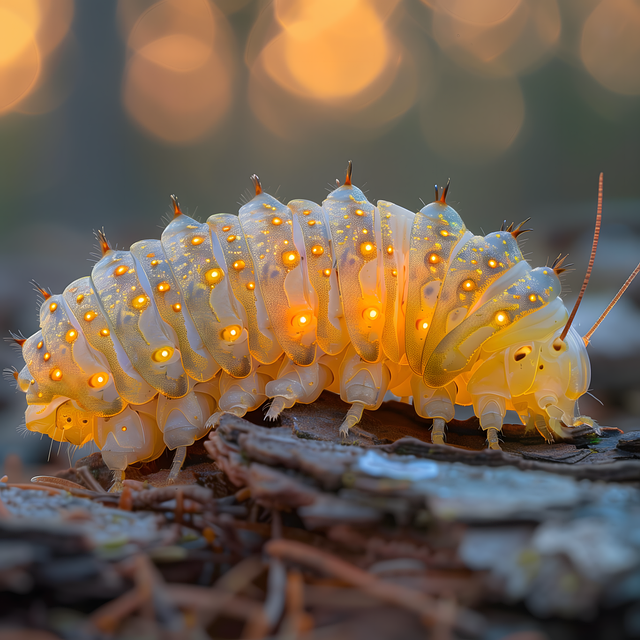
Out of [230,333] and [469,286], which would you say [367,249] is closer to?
[469,286]

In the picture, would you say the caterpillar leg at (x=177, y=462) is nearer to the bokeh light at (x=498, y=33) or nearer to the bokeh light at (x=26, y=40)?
the bokeh light at (x=26, y=40)

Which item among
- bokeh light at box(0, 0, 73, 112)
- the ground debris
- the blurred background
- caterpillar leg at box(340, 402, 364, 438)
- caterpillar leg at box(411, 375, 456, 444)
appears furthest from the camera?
the blurred background

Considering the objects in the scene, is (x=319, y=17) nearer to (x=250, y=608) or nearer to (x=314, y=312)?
(x=314, y=312)

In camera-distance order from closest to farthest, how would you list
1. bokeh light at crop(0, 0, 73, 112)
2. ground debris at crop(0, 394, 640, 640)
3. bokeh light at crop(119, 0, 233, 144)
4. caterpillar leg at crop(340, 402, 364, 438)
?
ground debris at crop(0, 394, 640, 640), caterpillar leg at crop(340, 402, 364, 438), bokeh light at crop(0, 0, 73, 112), bokeh light at crop(119, 0, 233, 144)

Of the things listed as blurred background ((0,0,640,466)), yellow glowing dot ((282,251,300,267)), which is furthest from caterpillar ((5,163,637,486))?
blurred background ((0,0,640,466))

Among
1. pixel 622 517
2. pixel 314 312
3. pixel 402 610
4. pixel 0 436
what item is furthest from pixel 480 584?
pixel 0 436

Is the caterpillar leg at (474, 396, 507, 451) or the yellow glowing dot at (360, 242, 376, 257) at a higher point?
the yellow glowing dot at (360, 242, 376, 257)

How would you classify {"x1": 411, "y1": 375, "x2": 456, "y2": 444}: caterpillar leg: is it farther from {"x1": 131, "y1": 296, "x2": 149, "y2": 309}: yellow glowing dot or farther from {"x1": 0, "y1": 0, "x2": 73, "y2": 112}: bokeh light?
{"x1": 0, "y1": 0, "x2": 73, "y2": 112}: bokeh light

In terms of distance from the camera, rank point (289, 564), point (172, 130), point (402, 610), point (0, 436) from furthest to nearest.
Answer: point (172, 130), point (0, 436), point (289, 564), point (402, 610)
